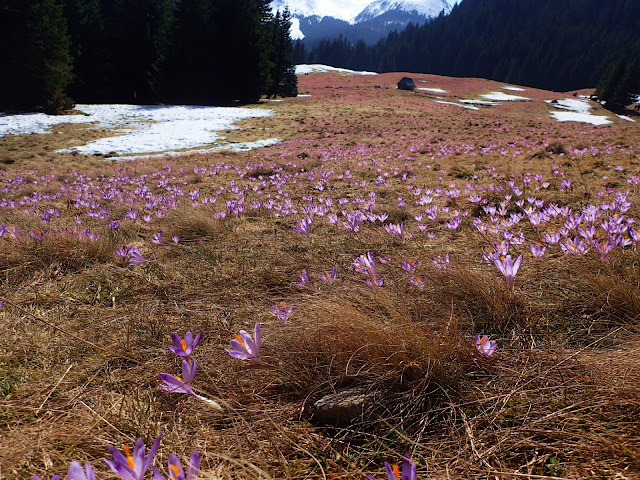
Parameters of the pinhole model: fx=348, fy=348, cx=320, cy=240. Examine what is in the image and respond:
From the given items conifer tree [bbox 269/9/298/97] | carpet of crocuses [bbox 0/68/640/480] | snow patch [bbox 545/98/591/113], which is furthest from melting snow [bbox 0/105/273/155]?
snow patch [bbox 545/98/591/113]

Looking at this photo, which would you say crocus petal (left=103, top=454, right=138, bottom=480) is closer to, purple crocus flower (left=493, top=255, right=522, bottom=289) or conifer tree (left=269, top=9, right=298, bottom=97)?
purple crocus flower (left=493, top=255, right=522, bottom=289)

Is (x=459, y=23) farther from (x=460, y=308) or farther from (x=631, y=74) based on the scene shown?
(x=460, y=308)

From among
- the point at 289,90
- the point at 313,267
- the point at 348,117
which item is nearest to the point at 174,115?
the point at 348,117

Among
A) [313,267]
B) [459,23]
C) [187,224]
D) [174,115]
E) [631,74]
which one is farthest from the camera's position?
[459,23]

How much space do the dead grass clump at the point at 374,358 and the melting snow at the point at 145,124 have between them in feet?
42.1

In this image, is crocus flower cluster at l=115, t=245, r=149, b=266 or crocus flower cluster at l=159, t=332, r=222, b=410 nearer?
crocus flower cluster at l=159, t=332, r=222, b=410

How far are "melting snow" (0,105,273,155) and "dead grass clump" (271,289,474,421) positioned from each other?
12833 mm

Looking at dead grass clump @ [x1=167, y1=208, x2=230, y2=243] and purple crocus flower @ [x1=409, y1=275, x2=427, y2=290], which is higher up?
purple crocus flower @ [x1=409, y1=275, x2=427, y2=290]

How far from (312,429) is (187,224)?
289 centimetres

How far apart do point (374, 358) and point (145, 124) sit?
20.5 meters

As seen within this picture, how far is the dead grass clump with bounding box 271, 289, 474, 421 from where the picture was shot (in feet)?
3.88

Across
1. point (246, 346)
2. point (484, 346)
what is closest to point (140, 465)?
point (246, 346)

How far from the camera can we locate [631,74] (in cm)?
4462

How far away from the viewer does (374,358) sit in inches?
50.4
